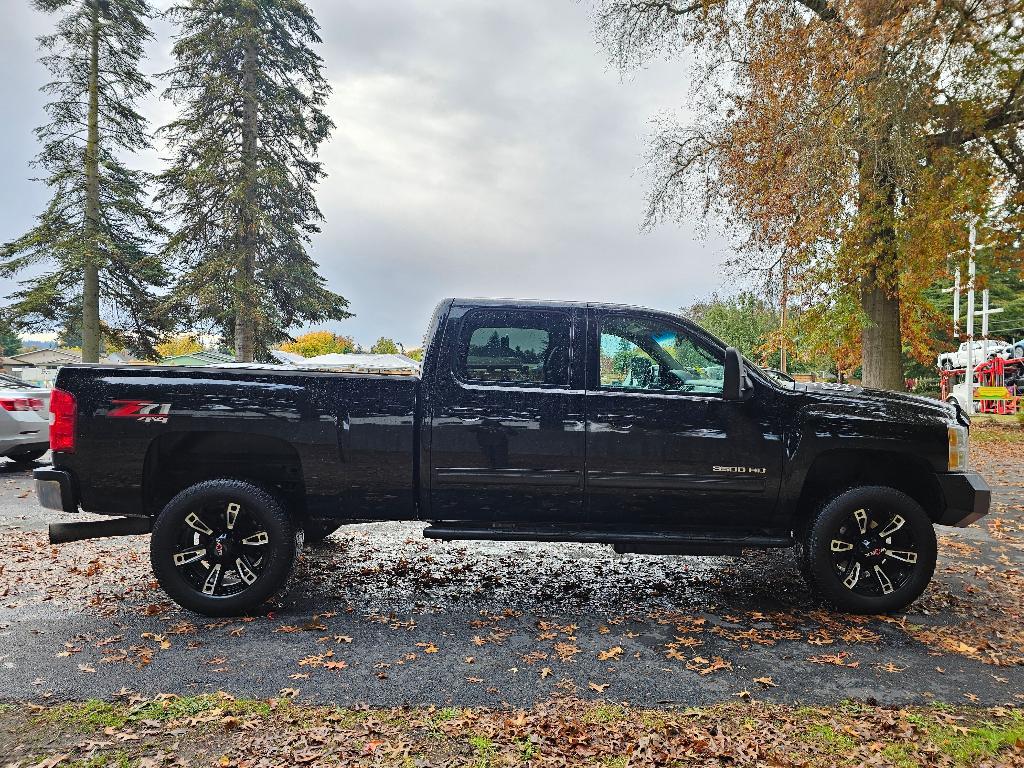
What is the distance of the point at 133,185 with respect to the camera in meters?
28.7

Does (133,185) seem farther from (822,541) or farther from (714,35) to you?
(822,541)

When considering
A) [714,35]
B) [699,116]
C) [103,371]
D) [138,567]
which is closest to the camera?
[103,371]

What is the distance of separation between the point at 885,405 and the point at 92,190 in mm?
32135

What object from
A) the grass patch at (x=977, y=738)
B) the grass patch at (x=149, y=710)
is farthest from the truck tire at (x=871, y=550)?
the grass patch at (x=149, y=710)

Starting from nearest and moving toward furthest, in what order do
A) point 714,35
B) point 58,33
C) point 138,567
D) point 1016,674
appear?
point 1016,674
point 138,567
point 714,35
point 58,33

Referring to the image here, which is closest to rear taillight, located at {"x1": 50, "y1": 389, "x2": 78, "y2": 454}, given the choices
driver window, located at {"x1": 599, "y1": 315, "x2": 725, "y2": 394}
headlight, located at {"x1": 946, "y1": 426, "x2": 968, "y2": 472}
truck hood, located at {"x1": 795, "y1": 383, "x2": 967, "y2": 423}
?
driver window, located at {"x1": 599, "y1": 315, "x2": 725, "y2": 394}

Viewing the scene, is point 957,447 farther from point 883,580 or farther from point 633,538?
point 633,538

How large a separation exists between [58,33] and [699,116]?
2712 cm

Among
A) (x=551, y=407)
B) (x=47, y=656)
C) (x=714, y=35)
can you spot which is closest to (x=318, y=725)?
(x=47, y=656)

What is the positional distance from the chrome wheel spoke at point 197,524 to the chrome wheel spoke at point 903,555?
475cm

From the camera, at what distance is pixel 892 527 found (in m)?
4.55

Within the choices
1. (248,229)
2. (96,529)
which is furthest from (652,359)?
(248,229)

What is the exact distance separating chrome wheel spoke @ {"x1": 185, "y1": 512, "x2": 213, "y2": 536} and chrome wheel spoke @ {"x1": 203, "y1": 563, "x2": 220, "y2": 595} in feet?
0.79

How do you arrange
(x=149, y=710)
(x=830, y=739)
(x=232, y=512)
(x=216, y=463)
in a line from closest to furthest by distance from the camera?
(x=830, y=739)
(x=149, y=710)
(x=232, y=512)
(x=216, y=463)
